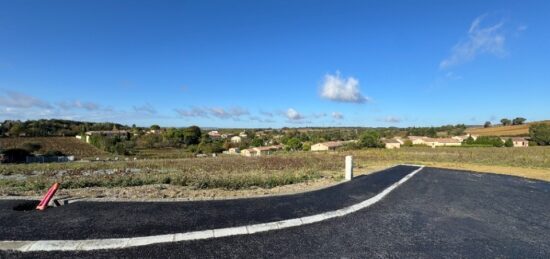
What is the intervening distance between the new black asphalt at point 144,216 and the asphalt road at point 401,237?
630 millimetres

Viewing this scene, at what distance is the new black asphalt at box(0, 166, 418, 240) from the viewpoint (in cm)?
444

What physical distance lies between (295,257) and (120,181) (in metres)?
8.11

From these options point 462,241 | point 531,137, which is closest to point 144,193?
point 462,241

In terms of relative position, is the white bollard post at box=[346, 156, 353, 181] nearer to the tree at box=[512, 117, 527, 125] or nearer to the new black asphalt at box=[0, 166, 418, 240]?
the new black asphalt at box=[0, 166, 418, 240]

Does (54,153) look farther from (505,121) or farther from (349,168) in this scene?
(505,121)

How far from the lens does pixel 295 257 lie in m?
3.79

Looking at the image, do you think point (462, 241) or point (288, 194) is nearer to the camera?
point (462, 241)

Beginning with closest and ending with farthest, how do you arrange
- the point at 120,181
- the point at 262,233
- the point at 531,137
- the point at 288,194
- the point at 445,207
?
the point at 262,233, the point at 445,207, the point at 288,194, the point at 120,181, the point at 531,137

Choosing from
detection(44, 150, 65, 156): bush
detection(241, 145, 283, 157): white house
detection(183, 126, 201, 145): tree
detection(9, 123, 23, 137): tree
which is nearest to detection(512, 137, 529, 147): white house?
detection(241, 145, 283, 157): white house

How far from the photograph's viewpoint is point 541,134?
64.3 meters

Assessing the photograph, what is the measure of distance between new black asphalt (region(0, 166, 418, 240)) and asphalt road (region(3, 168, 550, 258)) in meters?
0.63

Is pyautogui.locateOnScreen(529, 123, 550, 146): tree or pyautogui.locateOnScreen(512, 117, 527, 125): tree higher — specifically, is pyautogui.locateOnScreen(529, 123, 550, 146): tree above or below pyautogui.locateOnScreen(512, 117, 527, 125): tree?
below

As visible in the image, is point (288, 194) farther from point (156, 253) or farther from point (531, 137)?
point (531, 137)

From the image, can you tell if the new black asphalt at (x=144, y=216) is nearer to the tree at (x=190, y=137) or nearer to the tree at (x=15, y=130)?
the tree at (x=15, y=130)
